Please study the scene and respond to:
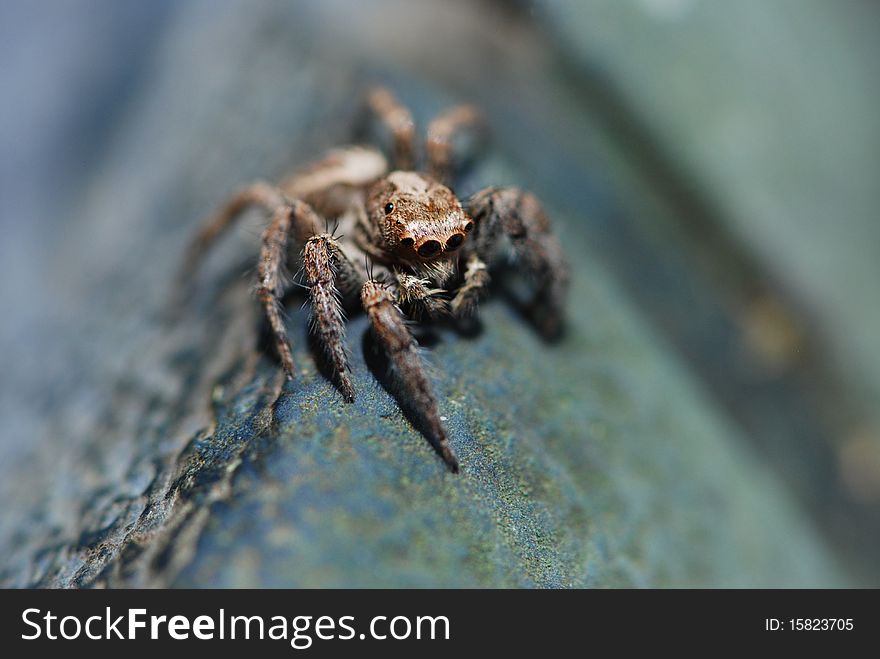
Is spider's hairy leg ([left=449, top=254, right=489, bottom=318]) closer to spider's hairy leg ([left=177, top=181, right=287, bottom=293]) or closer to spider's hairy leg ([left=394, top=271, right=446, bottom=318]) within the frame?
spider's hairy leg ([left=394, top=271, right=446, bottom=318])

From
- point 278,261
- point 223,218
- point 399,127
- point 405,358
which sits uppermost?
point 399,127

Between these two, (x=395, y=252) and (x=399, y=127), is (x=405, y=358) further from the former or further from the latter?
(x=399, y=127)

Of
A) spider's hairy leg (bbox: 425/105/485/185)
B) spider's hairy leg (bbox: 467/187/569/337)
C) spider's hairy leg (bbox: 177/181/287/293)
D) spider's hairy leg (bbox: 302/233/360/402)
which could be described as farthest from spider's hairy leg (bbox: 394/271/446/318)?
spider's hairy leg (bbox: 425/105/485/185)

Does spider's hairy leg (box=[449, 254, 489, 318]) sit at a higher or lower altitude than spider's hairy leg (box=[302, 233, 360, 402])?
higher

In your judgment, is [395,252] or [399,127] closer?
[395,252]

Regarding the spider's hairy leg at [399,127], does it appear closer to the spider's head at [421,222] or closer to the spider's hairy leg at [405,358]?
the spider's head at [421,222]

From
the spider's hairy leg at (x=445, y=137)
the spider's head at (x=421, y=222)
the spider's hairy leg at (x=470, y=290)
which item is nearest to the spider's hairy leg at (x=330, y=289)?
the spider's head at (x=421, y=222)

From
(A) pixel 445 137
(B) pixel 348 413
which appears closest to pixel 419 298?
(B) pixel 348 413
